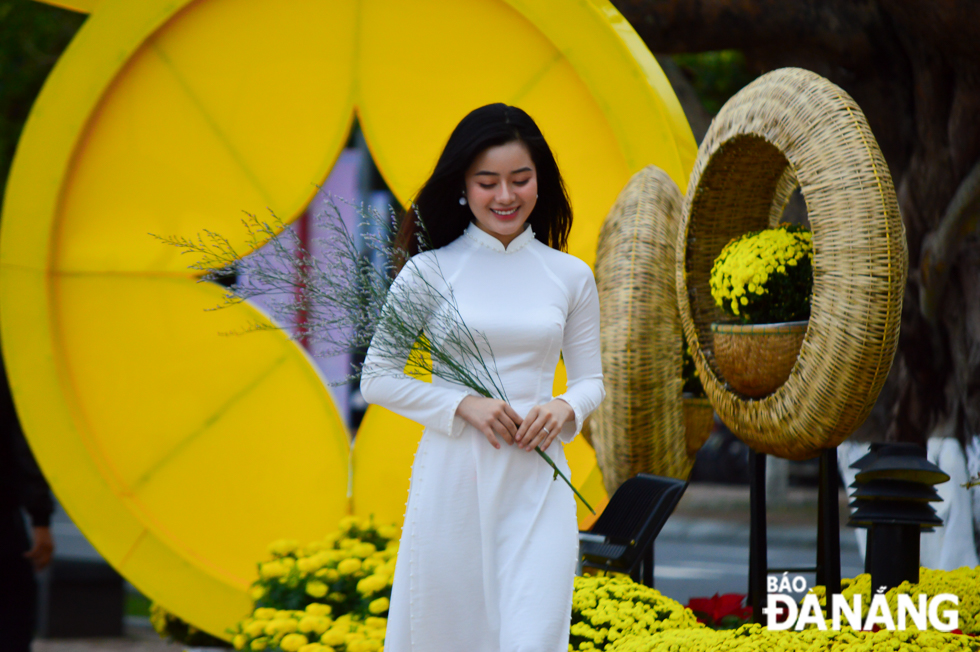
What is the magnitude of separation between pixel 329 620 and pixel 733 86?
5.82 meters

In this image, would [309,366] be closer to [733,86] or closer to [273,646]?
[273,646]

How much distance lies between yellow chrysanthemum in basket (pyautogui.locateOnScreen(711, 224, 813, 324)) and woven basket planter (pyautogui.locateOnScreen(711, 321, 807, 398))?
0.06m

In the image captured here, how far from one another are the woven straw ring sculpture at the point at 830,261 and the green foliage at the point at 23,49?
5.35 m

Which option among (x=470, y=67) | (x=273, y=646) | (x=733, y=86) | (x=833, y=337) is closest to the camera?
(x=833, y=337)

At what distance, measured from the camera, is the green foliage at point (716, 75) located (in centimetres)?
781

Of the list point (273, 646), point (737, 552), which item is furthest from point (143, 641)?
point (737, 552)

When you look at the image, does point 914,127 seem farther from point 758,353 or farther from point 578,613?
point 578,613

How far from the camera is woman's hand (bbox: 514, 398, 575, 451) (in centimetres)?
214

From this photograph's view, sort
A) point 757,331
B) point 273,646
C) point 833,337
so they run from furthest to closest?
point 273,646
point 757,331
point 833,337

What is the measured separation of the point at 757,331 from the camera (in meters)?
2.89

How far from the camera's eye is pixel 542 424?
2156 millimetres

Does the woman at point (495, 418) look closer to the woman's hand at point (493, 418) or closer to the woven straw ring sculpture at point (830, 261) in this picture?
the woman's hand at point (493, 418)

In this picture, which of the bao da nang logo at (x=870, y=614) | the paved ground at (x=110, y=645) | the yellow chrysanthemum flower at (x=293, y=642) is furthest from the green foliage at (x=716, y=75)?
the yellow chrysanthemum flower at (x=293, y=642)

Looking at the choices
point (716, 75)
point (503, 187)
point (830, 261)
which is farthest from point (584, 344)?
point (716, 75)
